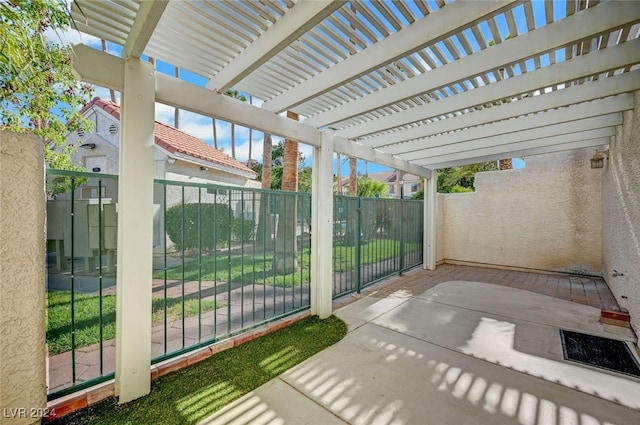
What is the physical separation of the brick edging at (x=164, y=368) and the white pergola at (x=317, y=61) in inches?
10.8

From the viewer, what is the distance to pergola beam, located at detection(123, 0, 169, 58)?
227 centimetres

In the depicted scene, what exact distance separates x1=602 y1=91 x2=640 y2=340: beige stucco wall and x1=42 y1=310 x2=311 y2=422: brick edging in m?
5.91

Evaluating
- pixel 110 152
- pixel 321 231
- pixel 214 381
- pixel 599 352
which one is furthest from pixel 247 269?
pixel 110 152

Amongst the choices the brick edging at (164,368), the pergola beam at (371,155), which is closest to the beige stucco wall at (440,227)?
the pergola beam at (371,155)

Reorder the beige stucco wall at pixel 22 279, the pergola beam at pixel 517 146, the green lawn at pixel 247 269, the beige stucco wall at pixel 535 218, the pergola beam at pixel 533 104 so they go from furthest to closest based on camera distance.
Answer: the beige stucco wall at pixel 535 218
the pergola beam at pixel 517 146
the green lawn at pixel 247 269
the pergola beam at pixel 533 104
the beige stucco wall at pixel 22 279

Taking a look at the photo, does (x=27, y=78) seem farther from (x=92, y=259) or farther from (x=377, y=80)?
(x=377, y=80)

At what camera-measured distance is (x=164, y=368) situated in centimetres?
347

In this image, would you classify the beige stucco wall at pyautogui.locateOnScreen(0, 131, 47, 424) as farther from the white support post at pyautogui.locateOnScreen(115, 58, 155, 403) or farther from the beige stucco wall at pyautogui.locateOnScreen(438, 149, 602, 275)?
the beige stucco wall at pyautogui.locateOnScreen(438, 149, 602, 275)

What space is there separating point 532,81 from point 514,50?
93 cm

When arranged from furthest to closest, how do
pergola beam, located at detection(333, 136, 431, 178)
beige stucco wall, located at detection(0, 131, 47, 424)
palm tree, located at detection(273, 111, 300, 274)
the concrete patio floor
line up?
pergola beam, located at detection(333, 136, 431, 178) < palm tree, located at detection(273, 111, 300, 274) < the concrete patio floor < beige stucco wall, located at detection(0, 131, 47, 424)

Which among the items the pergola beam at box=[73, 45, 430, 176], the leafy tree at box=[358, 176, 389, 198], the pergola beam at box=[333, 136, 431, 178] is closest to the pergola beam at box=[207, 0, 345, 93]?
the pergola beam at box=[73, 45, 430, 176]

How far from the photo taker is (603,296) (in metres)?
6.88

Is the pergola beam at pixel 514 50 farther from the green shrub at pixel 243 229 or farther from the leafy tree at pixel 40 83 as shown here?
the leafy tree at pixel 40 83

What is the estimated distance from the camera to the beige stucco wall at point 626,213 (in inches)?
180
